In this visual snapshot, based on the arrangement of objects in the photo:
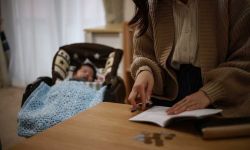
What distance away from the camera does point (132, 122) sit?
0.99m

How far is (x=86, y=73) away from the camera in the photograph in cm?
306

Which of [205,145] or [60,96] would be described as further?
[60,96]

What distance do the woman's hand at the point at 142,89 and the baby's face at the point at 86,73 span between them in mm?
1945

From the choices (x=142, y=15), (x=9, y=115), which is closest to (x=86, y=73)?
(x=9, y=115)

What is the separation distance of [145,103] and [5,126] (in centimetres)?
239

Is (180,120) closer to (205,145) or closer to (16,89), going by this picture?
(205,145)

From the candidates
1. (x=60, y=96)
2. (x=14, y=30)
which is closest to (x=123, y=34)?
(x=60, y=96)

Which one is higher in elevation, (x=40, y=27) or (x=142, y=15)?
(x=142, y=15)

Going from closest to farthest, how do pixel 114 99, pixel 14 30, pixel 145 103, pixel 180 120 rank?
pixel 180 120 < pixel 145 103 < pixel 114 99 < pixel 14 30

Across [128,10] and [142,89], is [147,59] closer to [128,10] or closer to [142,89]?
[142,89]

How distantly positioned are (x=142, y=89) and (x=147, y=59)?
5.6 inches

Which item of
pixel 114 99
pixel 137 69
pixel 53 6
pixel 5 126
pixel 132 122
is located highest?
pixel 53 6

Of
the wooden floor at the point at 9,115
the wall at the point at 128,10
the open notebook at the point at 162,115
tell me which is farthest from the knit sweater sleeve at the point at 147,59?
the wall at the point at 128,10

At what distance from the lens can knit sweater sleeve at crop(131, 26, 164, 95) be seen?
3.83 feet
